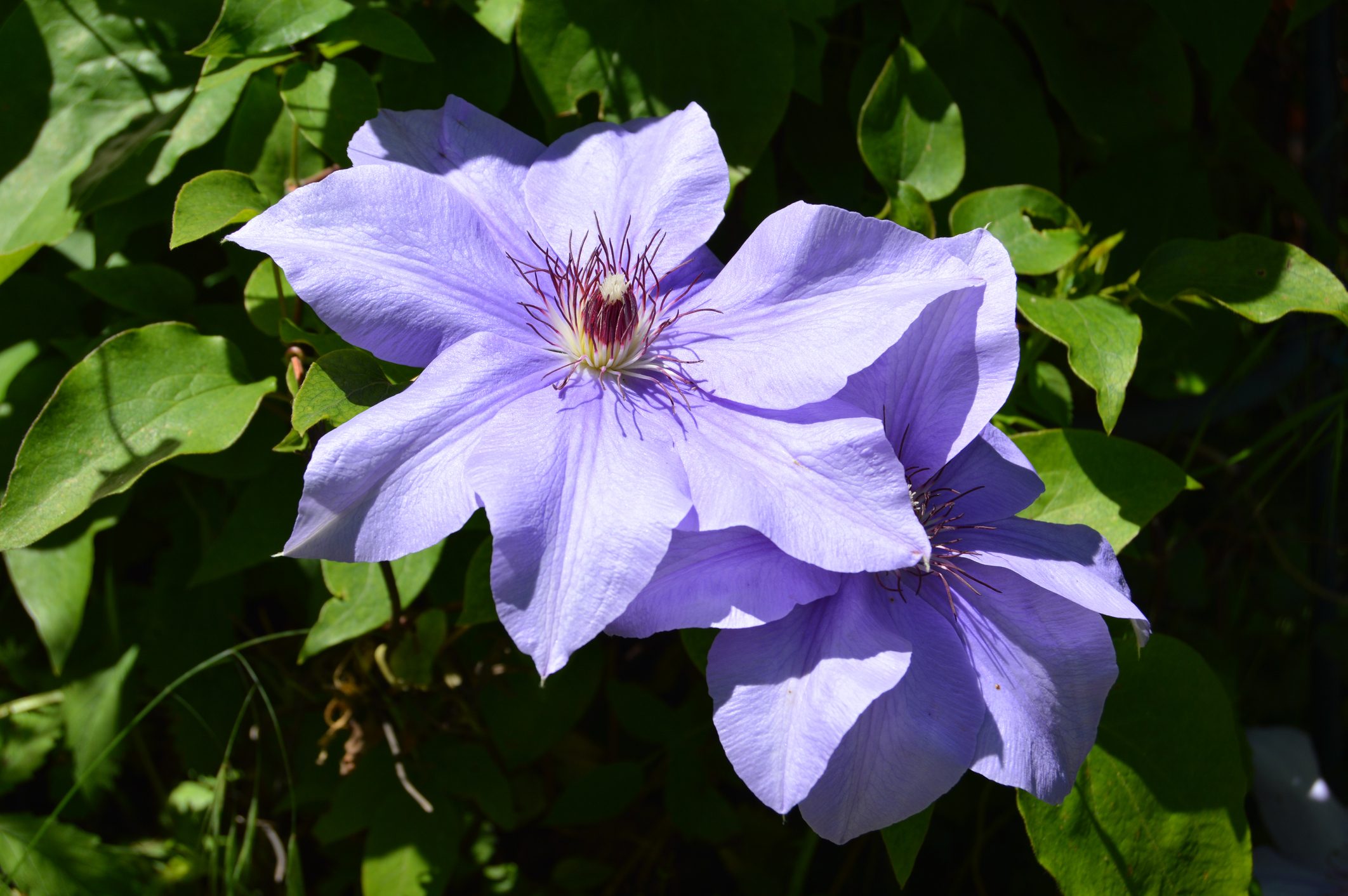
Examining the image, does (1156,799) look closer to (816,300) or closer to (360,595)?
(816,300)

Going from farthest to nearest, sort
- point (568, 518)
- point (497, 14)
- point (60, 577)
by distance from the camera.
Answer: point (60, 577) → point (497, 14) → point (568, 518)

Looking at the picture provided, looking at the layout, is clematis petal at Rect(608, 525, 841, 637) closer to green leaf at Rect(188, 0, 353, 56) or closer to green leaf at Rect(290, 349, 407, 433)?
green leaf at Rect(290, 349, 407, 433)

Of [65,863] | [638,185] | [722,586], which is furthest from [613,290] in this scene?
[65,863]

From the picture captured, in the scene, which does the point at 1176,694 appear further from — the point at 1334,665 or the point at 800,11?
the point at 1334,665

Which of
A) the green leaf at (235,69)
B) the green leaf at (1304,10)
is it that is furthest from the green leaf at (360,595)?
the green leaf at (1304,10)

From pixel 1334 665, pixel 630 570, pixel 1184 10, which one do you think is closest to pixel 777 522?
pixel 630 570

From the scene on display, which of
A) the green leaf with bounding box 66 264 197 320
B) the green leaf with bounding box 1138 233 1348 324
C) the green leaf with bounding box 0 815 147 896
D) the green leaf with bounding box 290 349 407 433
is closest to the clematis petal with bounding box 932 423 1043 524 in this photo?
the green leaf with bounding box 1138 233 1348 324

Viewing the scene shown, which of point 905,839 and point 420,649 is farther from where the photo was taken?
point 420,649
